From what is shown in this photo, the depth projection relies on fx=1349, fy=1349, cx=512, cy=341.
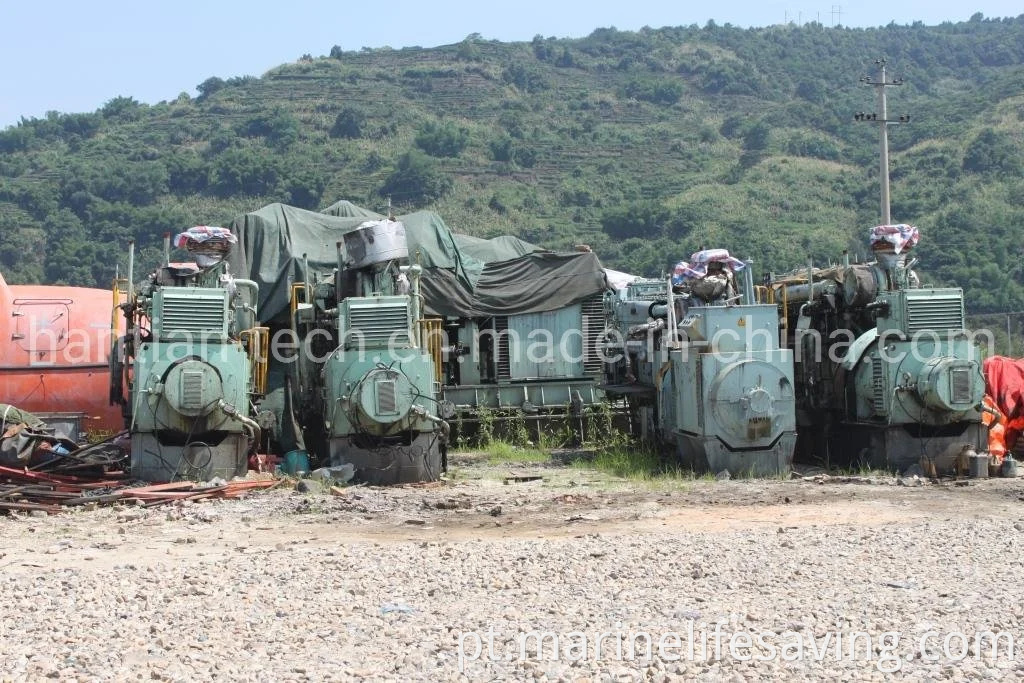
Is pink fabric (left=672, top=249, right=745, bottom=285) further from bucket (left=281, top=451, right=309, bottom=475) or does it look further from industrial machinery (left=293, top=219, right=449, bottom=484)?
bucket (left=281, top=451, right=309, bottom=475)

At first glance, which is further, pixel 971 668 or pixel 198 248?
pixel 198 248

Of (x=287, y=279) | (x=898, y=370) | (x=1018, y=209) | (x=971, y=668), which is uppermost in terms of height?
(x=1018, y=209)

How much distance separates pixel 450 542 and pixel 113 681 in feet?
14.6

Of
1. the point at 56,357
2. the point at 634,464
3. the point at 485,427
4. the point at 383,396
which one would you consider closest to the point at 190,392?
the point at 383,396

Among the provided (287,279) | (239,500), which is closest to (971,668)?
(239,500)

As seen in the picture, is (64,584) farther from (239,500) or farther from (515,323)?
(515,323)

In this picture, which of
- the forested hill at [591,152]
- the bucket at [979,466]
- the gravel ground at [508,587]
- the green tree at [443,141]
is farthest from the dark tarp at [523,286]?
the green tree at [443,141]

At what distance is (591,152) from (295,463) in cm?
6071

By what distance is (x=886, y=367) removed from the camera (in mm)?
15867

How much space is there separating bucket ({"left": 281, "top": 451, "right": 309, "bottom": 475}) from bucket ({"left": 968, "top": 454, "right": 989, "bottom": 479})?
784 cm

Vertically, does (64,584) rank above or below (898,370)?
below

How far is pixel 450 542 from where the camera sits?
11086 mm

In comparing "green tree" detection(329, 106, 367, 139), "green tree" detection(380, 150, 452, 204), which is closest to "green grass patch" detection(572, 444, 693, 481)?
"green tree" detection(380, 150, 452, 204)

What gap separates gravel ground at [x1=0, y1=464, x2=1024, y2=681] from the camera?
725cm
